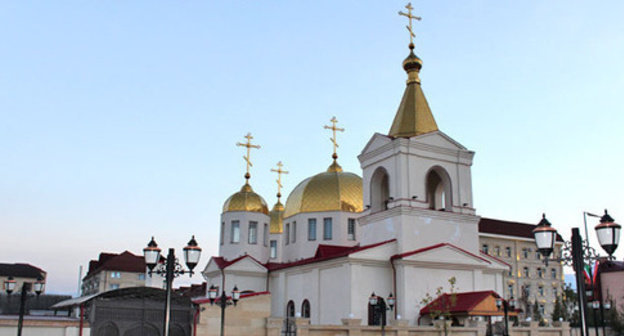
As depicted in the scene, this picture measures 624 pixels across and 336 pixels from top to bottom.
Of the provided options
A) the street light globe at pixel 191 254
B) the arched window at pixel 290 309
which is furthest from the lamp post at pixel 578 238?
the arched window at pixel 290 309

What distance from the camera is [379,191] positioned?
33.5 metres

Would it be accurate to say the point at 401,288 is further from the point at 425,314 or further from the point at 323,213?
the point at 323,213

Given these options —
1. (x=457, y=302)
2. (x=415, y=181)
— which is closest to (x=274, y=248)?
(x=415, y=181)

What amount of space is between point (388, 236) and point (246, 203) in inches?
555

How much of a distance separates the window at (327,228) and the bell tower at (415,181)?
5.34 meters

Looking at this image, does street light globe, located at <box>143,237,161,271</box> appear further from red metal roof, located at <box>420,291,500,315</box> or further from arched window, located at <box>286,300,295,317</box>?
arched window, located at <box>286,300,295,317</box>

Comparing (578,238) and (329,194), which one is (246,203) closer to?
(329,194)

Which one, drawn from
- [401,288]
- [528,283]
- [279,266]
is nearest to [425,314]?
[401,288]

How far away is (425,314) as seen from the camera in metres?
28.2

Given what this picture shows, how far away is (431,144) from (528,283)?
1735 inches

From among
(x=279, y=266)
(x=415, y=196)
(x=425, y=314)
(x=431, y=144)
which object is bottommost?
(x=425, y=314)

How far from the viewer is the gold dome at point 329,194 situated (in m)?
38.4

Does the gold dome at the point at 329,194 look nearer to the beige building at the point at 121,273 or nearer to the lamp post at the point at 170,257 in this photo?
the lamp post at the point at 170,257

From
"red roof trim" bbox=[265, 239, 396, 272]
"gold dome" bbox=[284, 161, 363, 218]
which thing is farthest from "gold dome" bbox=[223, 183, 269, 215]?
"red roof trim" bbox=[265, 239, 396, 272]
